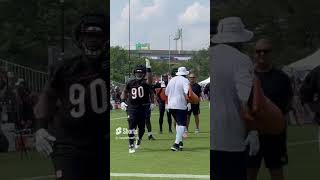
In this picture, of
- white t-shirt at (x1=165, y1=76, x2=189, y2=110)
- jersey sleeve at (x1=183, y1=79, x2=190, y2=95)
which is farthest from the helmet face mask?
jersey sleeve at (x1=183, y1=79, x2=190, y2=95)

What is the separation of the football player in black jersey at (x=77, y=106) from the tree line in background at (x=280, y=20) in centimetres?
116

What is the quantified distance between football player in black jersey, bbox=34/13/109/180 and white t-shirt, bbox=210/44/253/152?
1028mm

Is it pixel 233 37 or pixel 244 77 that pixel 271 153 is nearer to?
pixel 244 77

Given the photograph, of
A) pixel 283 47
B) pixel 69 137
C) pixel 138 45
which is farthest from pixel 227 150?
pixel 138 45

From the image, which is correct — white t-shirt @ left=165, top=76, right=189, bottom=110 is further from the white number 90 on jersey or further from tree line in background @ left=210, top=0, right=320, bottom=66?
tree line in background @ left=210, top=0, right=320, bottom=66

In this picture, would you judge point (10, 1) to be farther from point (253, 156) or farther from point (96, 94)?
point (253, 156)

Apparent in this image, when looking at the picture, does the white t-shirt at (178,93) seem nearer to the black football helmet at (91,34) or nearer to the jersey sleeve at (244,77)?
the black football helmet at (91,34)

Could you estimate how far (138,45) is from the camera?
4611 inches

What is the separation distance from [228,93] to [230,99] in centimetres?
6

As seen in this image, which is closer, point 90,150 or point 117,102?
point 90,150

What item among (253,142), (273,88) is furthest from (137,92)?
(273,88)

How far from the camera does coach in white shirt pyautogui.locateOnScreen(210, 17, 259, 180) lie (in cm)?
481

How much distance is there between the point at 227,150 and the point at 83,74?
1.47 m

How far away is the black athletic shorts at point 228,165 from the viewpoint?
4.98 m
